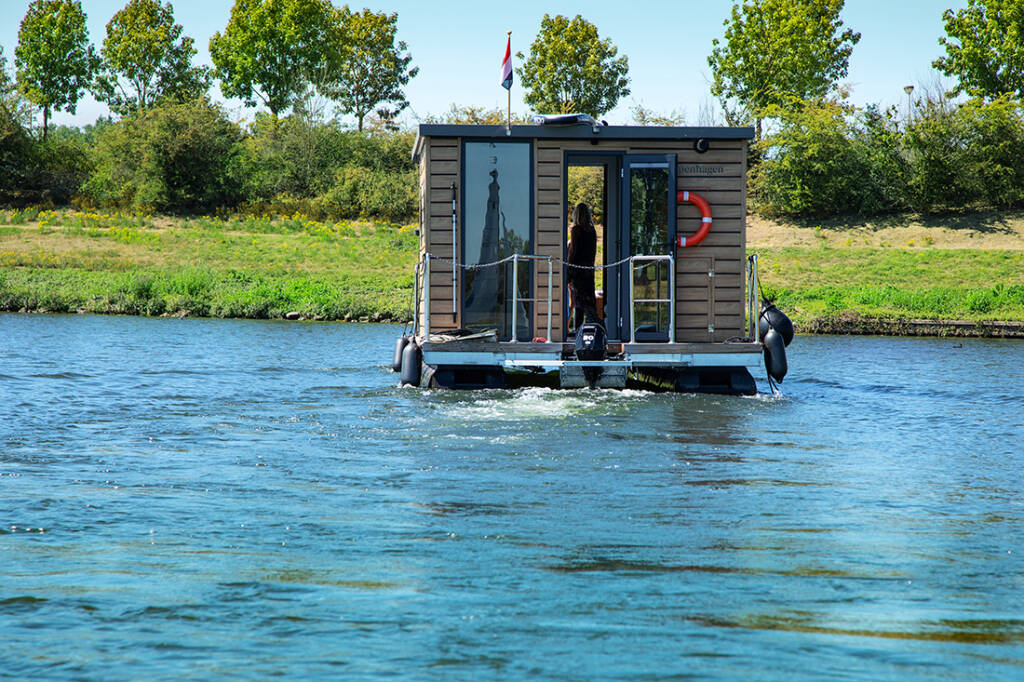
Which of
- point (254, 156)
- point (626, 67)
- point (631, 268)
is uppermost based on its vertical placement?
point (626, 67)

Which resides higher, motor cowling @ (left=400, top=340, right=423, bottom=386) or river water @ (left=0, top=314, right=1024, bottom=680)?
motor cowling @ (left=400, top=340, right=423, bottom=386)

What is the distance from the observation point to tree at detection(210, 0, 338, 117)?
2291 inches

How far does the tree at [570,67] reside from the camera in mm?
53531

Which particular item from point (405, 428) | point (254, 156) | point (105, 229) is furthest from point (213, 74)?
point (405, 428)

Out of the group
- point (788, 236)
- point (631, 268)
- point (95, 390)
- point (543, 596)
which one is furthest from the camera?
point (788, 236)

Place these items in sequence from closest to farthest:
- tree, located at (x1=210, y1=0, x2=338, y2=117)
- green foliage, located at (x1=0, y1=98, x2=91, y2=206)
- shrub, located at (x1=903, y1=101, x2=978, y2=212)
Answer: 1. shrub, located at (x1=903, y1=101, x2=978, y2=212)
2. green foliage, located at (x1=0, y1=98, x2=91, y2=206)
3. tree, located at (x1=210, y1=0, x2=338, y2=117)

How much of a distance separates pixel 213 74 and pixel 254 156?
14245 mm

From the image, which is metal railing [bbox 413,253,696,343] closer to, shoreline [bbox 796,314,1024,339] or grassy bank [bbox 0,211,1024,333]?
shoreline [bbox 796,314,1024,339]

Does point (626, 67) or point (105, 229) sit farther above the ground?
point (626, 67)

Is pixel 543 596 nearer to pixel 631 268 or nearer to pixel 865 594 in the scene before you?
pixel 865 594

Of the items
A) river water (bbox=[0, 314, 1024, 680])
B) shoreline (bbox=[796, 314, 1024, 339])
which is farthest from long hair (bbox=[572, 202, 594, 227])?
shoreline (bbox=[796, 314, 1024, 339])

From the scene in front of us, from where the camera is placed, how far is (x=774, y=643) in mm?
4453

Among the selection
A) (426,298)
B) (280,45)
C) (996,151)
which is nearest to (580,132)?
(426,298)

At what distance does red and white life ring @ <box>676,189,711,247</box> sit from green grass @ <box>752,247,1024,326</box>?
13.5 meters
